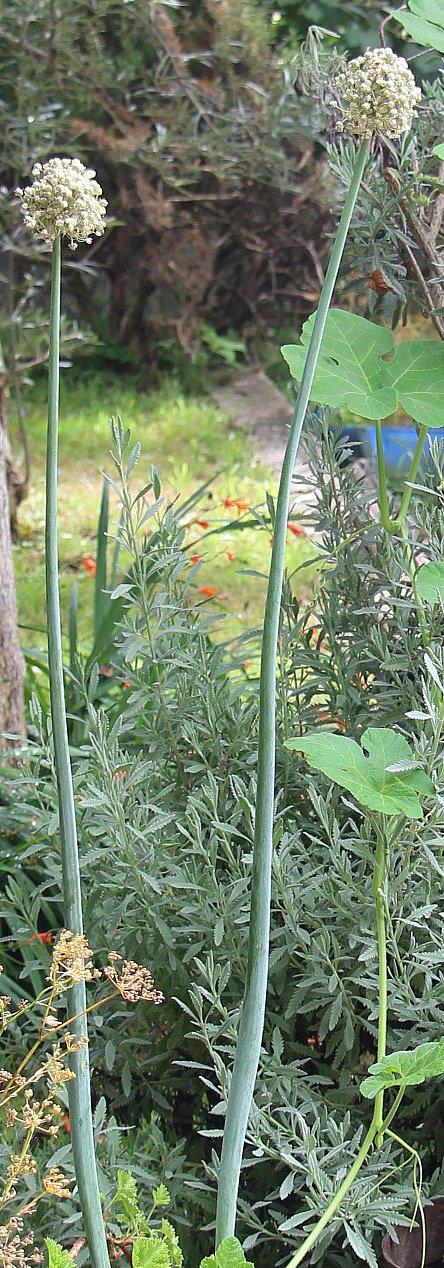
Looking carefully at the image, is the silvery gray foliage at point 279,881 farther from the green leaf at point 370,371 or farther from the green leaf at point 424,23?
the green leaf at point 424,23

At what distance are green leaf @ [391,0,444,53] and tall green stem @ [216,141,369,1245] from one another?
1.53ft

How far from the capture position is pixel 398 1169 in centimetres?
103

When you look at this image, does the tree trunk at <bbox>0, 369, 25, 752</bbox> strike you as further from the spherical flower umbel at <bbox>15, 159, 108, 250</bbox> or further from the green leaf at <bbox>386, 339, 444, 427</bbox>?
the spherical flower umbel at <bbox>15, 159, 108, 250</bbox>

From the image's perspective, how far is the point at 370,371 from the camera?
1.19m

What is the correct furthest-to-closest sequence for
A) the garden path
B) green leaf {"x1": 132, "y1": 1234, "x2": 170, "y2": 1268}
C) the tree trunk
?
the garden path, the tree trunk, green leaf {"x1": 132, "y1": 1234, "x2": 170, "y2": 1268}

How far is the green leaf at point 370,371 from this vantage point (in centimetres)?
113

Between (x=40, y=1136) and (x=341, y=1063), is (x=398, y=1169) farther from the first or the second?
(x=40, y=1136)

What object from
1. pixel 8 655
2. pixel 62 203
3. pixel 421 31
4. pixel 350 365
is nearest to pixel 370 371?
pixel 350 365

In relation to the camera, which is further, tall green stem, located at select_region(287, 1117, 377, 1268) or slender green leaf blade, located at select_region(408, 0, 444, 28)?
slender green leaf blade, located at select_region(408, 0, 444, 28)

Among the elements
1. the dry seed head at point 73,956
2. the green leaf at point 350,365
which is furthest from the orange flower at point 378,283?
the dry seed head at point 73,956

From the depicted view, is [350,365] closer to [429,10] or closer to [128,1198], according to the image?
[429,10]

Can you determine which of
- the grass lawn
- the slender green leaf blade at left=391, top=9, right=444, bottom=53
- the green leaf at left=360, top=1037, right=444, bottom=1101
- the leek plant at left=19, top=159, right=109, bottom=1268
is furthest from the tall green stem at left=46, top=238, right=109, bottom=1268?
the grass lawn

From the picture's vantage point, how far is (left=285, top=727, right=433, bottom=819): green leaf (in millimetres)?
963

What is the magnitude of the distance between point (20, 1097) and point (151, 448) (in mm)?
3857
